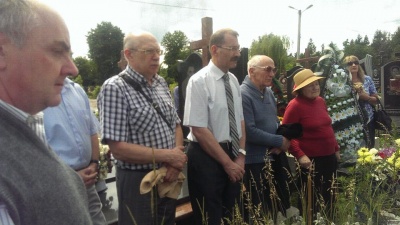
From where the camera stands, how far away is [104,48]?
54.6 metres

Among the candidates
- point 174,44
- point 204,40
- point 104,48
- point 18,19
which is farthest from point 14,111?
point 104,48

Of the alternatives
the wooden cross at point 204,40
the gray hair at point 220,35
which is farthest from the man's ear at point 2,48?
the wooden cross at point 204,40

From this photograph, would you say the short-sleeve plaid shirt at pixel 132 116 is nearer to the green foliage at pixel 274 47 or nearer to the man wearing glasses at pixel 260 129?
the man wearing glasses at pixel 260 129

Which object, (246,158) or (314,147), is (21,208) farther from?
(314,147)

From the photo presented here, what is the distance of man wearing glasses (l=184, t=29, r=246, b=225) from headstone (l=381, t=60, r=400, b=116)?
833 cm

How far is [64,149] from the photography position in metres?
2.03

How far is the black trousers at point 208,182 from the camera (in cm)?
270

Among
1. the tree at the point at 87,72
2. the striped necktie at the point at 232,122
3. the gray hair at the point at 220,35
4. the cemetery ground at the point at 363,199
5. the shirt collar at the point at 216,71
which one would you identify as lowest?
the cemetery ground at the point at 363,199

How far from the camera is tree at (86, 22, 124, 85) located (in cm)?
5416

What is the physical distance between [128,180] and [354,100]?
2.85 metres

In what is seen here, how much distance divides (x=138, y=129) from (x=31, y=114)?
132 cm

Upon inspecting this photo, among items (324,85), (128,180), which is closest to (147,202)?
(128,180)

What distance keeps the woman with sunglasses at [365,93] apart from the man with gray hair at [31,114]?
436 centimetres

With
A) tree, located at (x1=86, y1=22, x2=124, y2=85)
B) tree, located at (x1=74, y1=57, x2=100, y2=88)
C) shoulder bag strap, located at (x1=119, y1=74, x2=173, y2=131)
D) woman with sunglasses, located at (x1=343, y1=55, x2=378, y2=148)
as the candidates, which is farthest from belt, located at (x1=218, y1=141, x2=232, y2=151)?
tree, located at (x1=74, y1=57, x2=100, y2=88)
